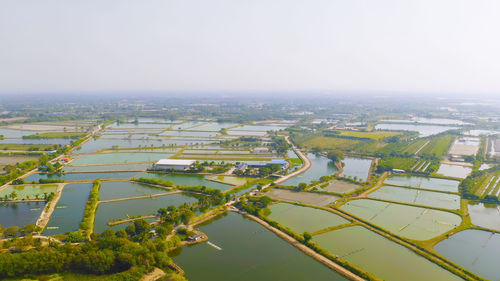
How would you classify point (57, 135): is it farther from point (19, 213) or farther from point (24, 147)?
point (19, 213)

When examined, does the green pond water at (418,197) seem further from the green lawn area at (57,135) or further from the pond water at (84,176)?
the green lawn area at (57,135)

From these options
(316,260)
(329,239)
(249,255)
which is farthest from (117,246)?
(329,239)

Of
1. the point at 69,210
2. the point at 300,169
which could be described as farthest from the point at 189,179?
the point at 300,169

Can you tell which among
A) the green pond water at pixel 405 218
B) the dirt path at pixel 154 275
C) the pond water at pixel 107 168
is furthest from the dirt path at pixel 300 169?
the pond water at pixel 107 168

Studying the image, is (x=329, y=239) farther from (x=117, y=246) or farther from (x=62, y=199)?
(x=62, y=199)

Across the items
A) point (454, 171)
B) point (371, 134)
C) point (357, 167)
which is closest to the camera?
point (454, 171)

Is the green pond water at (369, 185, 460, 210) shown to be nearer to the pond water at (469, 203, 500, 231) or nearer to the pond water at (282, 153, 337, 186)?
the pond water at (469, 203, 500, 231)

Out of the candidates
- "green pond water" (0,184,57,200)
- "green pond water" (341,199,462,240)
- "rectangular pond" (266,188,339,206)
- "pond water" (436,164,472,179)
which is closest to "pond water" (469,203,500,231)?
"green pond water" (341,199,462,240)
